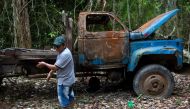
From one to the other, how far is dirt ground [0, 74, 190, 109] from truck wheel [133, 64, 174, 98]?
212 mm

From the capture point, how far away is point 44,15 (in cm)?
1527

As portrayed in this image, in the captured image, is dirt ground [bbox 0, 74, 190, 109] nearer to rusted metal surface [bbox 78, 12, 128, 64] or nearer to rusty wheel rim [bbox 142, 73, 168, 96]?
rusty wheel rim [bbox 142, 73, 168, 96]

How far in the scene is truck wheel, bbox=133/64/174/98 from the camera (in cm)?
949

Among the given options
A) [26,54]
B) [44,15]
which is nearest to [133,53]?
[26,54]

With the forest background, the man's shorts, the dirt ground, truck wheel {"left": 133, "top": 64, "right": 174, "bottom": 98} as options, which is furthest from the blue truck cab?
the forest background

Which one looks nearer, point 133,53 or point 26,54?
point 26,54

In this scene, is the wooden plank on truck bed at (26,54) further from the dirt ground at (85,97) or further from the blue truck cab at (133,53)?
the dirt ground at (85,97)

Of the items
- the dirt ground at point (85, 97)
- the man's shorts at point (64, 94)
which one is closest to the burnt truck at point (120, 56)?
the dirt ground at point (85, 97)

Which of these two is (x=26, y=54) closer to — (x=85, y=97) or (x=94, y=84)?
(x=85, y=97)

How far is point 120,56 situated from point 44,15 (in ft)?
21.1

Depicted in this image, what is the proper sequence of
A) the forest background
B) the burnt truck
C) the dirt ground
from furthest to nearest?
the forest background → the burnt truck → the dirt ground

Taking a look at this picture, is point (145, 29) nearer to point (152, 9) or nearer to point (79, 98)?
point (79, 98)

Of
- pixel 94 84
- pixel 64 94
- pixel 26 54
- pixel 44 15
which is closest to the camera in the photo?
pixel 64 94

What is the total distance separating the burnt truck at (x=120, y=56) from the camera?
9305 mm
